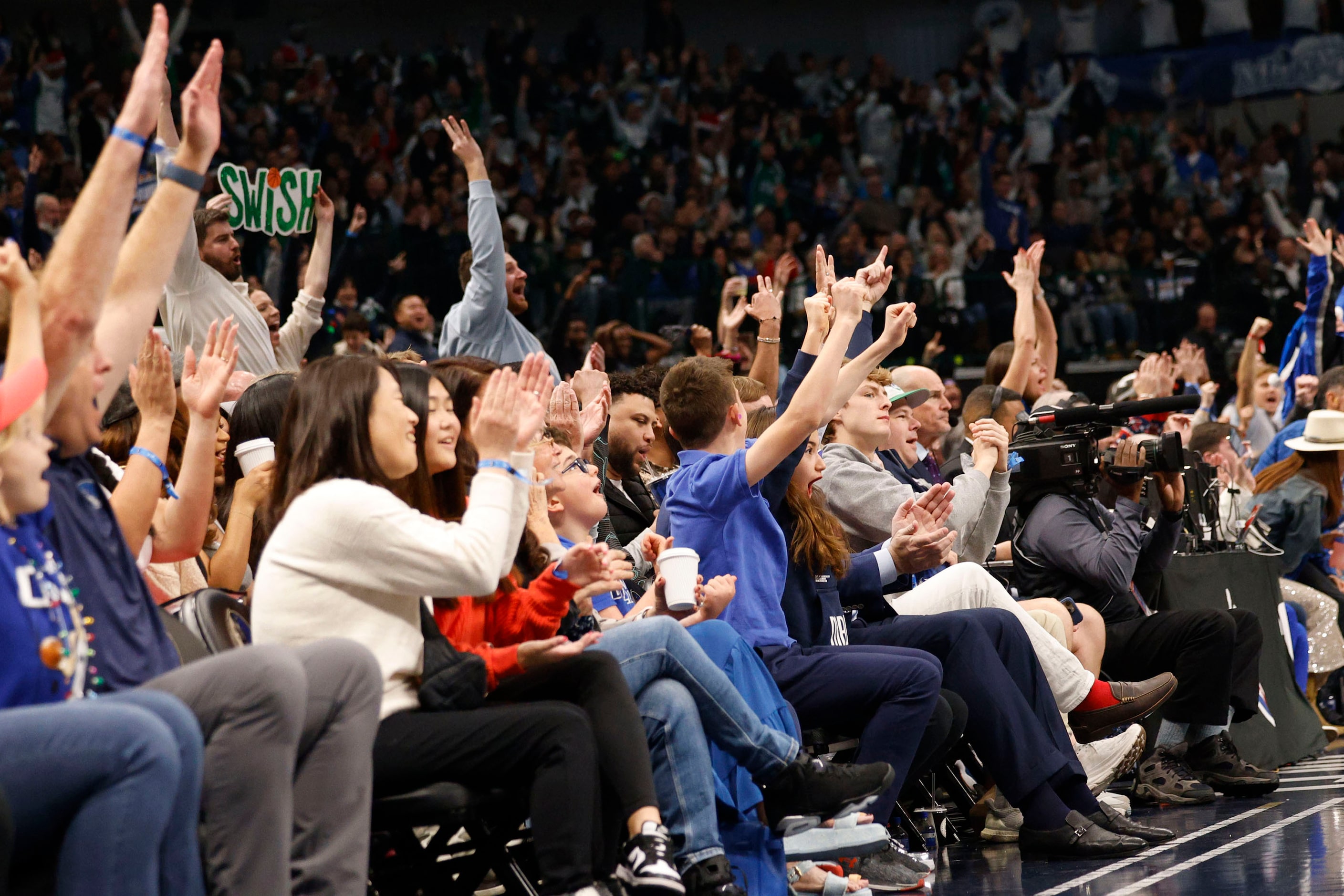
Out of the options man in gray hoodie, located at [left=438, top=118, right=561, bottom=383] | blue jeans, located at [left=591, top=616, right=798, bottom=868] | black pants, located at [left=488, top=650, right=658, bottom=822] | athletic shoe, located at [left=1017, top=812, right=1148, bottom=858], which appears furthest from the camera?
man in gray hoodie, located at [left=438, top=118, right=561, bottom=383]

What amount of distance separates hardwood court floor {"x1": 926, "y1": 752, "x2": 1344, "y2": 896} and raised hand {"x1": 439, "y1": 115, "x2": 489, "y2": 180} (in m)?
2.89

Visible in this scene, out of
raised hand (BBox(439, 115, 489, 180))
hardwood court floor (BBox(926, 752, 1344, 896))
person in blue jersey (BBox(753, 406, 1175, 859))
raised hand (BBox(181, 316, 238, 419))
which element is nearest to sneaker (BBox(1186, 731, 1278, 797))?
hardwood court floor (BBox(926, 752, 1344, 896))

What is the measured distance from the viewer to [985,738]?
446 cm

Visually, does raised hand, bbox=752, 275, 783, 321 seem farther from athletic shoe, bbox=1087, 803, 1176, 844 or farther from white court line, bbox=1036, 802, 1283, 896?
white court line, bbox=1036, 802, 1283, 896

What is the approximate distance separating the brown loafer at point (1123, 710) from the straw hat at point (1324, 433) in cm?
245

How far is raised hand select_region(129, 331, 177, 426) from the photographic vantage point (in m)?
3.23

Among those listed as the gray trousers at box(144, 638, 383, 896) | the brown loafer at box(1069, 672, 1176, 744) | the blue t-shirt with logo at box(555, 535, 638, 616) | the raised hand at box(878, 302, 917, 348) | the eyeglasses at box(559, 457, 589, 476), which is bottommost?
the brown loafer at box(1069, 672, 1176, 744)

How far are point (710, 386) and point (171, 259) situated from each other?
1745mm

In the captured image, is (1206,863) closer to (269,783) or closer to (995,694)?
(995,694)

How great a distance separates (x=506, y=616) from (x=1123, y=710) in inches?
95.2

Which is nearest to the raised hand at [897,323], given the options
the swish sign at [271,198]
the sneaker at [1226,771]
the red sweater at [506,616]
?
the red sweater at [506,616]

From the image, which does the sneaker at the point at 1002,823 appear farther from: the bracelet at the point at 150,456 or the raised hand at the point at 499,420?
the bracelet at the point at 150,456

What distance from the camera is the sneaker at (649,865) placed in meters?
2.95

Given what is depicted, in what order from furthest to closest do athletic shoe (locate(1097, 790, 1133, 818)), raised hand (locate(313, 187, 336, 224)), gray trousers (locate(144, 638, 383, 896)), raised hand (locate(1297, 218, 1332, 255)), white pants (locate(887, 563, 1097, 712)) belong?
raised hand (locate(1297, 218, 1332, 255)), raised hand (locate(313, 187, 336, 224)), athletic shoe (locate(1097, 790, 1133, 818)), white pants (locate(887, 563, 1097, 712)), gray trousers (locate(144, 638, 383, 896))
